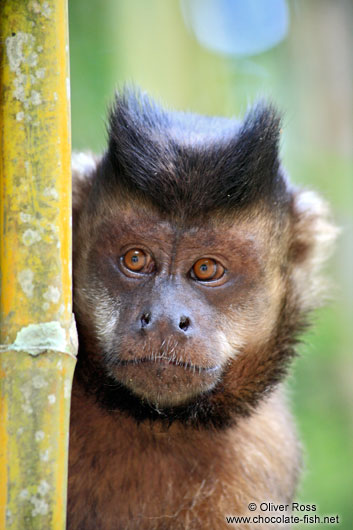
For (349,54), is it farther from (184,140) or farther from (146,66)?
(184,140)

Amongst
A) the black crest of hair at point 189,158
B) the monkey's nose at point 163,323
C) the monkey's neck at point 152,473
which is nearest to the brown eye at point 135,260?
the black crest of hair at point 189,158

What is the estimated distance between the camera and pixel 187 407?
11.6ft

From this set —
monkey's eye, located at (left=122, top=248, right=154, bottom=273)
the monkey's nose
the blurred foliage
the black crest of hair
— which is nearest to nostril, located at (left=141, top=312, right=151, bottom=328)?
the monkey's nose

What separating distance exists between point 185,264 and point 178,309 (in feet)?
1.31

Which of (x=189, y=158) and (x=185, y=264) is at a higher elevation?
(x=189, y=158)

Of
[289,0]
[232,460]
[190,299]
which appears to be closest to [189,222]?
[190,299]

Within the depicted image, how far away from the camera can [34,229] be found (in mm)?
2041

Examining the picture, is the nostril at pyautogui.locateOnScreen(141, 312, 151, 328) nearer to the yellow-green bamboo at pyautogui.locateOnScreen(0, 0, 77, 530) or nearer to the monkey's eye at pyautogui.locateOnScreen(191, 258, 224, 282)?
the monkey's eye at pyautogui.locateOnScreen(191, 258, 224, 282)

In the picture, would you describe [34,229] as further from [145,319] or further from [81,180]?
[81,180]

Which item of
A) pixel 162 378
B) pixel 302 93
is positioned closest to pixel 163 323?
pixel 162 378

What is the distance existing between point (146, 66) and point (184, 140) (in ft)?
15.8

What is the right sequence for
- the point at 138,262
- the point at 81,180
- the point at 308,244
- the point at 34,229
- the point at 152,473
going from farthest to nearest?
the point at 308,244
the point at 81,180
the point at 152,473
the point at 138,262
the point at 34,229

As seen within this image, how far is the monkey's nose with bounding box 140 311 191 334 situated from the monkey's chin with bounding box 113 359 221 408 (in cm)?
17

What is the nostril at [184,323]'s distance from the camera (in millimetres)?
3176
